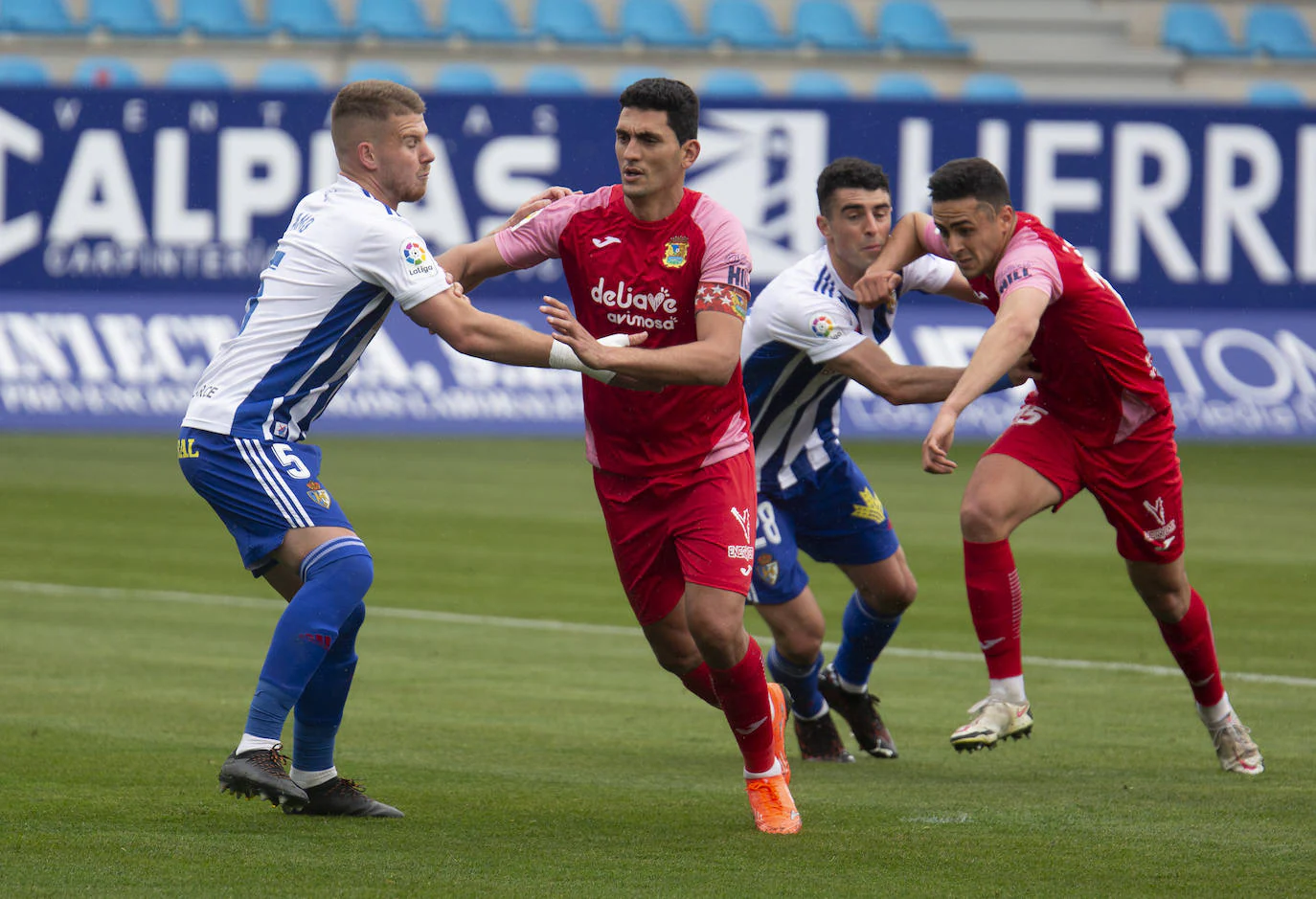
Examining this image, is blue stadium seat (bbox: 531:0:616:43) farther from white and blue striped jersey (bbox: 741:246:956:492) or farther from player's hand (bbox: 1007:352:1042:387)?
player's hand (bbox: 1007:352:1042:387)

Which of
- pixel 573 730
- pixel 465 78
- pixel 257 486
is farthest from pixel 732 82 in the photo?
pixel 257 486

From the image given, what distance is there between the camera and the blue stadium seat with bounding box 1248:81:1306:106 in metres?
24.4

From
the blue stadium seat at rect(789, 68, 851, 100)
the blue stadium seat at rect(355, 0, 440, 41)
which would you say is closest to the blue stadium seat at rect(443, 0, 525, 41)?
the blue stadium seat at rect(355, 0, 440, 41)

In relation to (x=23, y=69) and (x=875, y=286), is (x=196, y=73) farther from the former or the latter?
(x=875, y=286)

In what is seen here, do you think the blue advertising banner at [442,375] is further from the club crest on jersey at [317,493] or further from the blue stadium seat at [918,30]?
the club crest on jersey at [317,493]

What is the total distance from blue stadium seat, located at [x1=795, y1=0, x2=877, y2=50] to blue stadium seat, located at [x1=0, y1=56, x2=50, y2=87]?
33.0 ft

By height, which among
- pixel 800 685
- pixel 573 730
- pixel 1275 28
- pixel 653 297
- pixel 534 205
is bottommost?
pixel 573 730

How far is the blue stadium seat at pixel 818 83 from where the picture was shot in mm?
24156

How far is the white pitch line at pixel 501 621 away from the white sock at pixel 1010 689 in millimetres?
2827

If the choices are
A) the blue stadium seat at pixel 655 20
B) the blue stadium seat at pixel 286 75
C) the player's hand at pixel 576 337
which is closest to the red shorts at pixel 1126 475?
the player's hand at pixel 576 337

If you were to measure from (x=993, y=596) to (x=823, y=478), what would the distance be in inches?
43.0

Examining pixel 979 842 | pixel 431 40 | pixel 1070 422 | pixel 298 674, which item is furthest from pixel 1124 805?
pixel 431 40

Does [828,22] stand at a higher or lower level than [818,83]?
higher

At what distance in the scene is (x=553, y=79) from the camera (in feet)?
78.2
